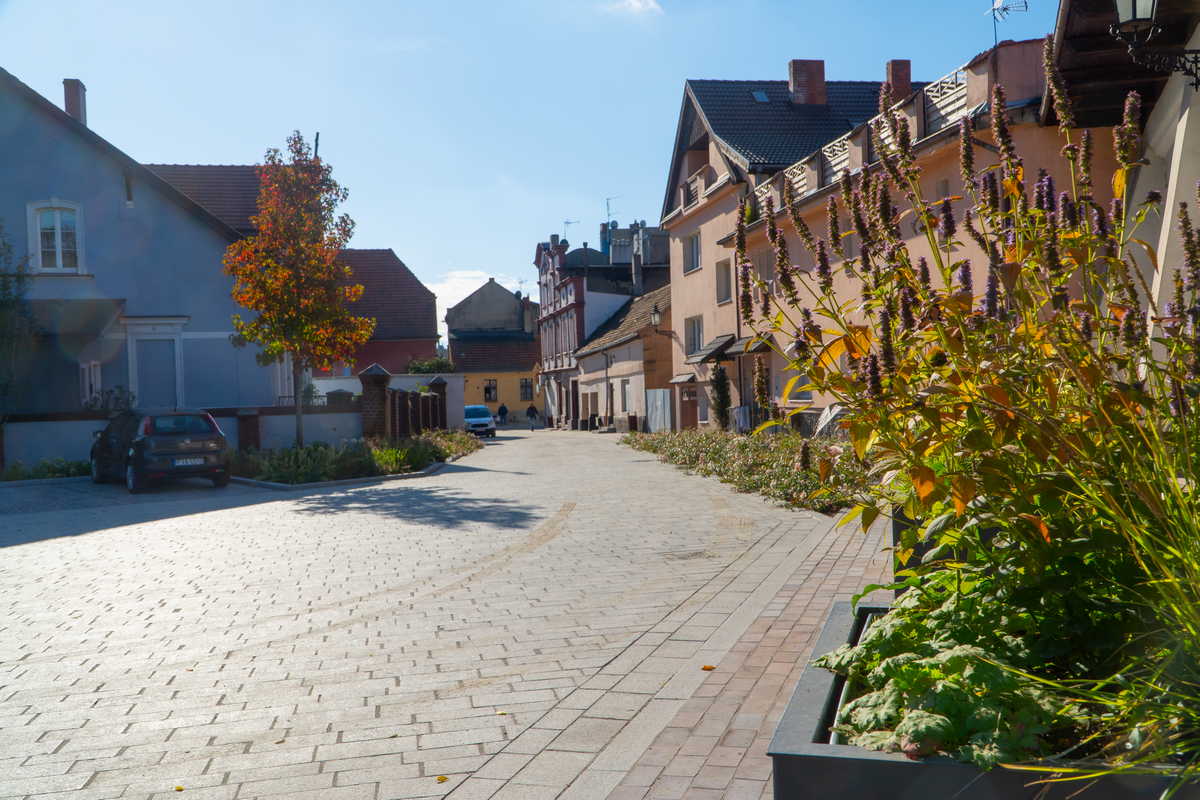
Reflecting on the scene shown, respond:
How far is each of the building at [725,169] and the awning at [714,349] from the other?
0.04 metres

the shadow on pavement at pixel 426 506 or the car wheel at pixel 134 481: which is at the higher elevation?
the car wheel at pixel 134 481

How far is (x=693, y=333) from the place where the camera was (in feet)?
118

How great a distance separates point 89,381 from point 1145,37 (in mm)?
27390

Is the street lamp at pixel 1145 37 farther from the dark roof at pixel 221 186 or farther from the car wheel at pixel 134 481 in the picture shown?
the dark roof at pixel 221 186

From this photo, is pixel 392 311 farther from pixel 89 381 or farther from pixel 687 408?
pixel 89 381

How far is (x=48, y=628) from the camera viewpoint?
285 inches

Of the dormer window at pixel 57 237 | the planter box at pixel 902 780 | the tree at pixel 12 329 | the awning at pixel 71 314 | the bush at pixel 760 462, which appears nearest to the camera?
the planter box at pixel 902 780

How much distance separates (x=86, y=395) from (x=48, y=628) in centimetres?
2223

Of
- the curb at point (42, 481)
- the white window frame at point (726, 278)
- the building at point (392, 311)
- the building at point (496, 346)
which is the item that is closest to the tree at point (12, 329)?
the curb at point (42, 481)

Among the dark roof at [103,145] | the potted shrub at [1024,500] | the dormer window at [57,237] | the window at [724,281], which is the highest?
the dark roof at [103,145]

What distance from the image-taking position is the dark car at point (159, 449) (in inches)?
713

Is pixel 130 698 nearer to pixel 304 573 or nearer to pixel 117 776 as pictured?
pixel 117 776

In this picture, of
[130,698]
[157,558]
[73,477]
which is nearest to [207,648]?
[130,698]

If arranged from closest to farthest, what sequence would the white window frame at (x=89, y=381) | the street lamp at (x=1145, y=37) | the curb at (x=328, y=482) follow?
the street lamp at (x=1145, y=37) < the curb at (x=328, y=482) < the white window frame at (x=89, y=381)
